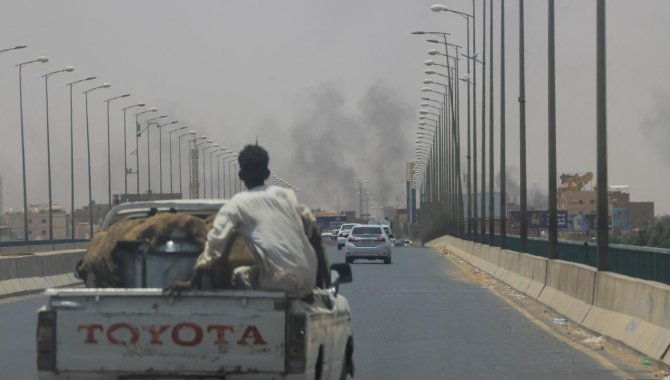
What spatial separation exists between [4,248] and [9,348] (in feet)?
203

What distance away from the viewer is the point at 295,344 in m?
9.96

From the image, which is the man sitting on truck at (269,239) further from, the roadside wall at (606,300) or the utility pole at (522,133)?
the utility pole at (522,133)

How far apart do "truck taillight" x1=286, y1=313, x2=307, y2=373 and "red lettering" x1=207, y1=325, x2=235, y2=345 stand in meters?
0.36

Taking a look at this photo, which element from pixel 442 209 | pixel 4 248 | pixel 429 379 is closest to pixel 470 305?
pixel 429 379

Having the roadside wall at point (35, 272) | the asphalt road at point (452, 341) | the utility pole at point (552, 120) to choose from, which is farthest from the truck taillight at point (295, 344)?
the utility pole at point (552, 120)

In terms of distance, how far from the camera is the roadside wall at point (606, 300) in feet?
57.9

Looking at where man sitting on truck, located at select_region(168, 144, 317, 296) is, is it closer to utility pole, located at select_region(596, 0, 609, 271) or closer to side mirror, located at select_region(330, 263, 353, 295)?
side mirror, located at select_region(330, 263, 353, 295)

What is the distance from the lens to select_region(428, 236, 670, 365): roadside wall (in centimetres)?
1764

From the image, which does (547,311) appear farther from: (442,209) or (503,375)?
(442,209)

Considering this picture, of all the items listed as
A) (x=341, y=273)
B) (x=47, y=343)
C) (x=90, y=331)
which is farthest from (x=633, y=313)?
(x=47, y=343)

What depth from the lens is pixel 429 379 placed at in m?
15.8

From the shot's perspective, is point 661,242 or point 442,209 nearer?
point 661,242

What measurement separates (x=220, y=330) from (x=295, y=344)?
480 mm

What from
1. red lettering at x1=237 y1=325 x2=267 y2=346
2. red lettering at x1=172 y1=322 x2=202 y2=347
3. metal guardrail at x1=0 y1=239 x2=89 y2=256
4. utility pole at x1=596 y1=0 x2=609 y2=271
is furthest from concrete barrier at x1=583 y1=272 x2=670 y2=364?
metal guardrail at x1=0 y1=239 x2=89 y2=256
